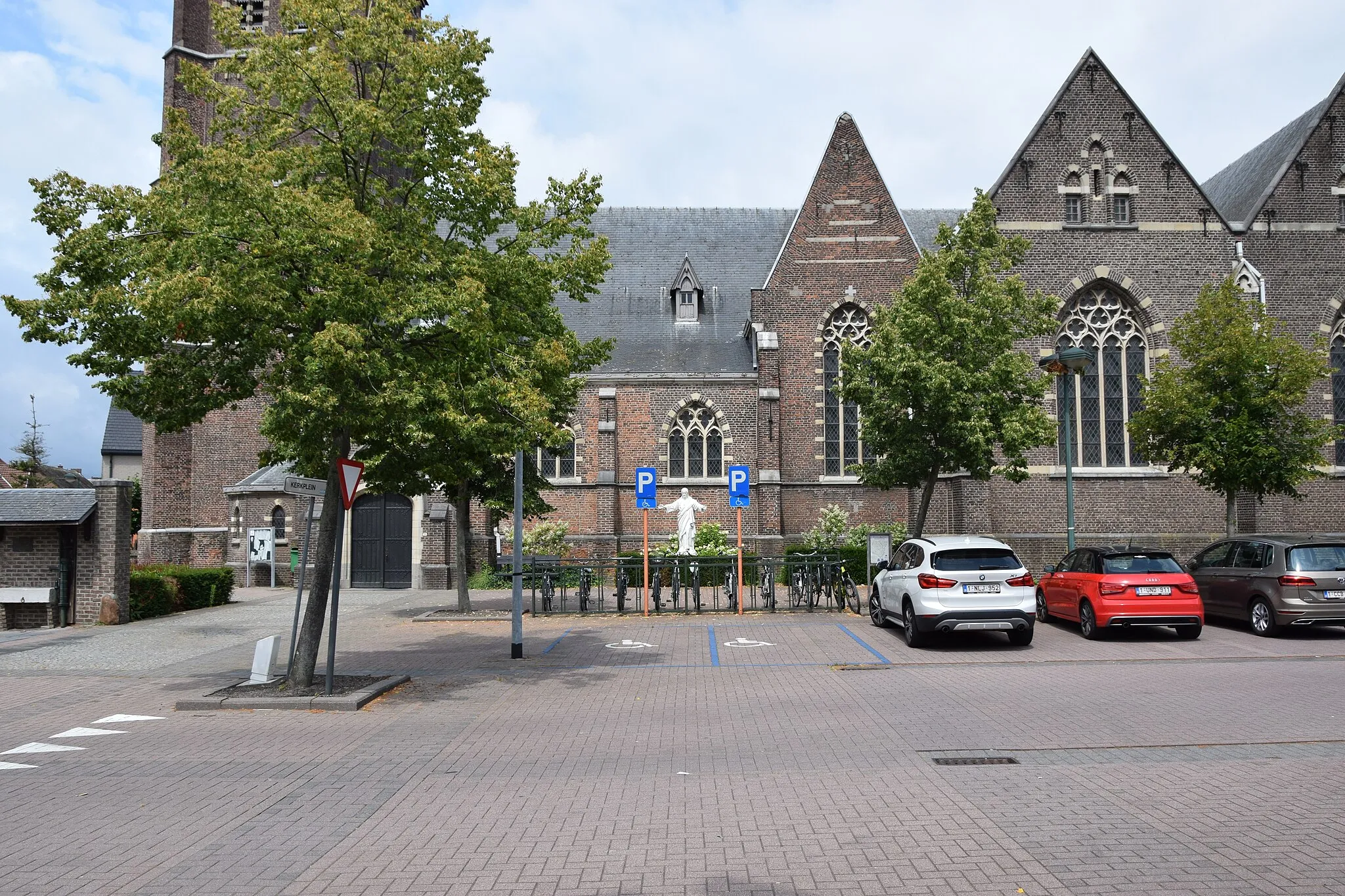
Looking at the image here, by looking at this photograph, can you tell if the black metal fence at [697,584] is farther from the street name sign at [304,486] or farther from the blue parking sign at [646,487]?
the street name sign at [304,486]

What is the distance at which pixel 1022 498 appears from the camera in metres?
25.2

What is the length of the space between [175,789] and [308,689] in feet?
12.1

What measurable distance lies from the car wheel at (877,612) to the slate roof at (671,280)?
43.6ft

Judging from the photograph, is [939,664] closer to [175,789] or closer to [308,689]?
[308,689]

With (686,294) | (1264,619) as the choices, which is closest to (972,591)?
(1264,619)

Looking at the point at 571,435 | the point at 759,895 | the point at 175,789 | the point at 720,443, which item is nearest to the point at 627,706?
the point at 571,435

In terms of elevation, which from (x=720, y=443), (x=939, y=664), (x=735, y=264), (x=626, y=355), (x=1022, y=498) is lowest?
(x=939, y=664)

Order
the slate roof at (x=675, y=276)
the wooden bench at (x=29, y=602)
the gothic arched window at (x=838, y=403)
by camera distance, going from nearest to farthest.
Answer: the wooden bench at (x=29, y=602), the gothic arched window at (x=838, y=403), the slate roof at (x=675, y=276)

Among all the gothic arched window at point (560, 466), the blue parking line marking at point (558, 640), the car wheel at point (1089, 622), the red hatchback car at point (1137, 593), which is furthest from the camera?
the gothic arched window at point (560, 466)

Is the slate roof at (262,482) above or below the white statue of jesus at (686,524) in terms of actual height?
above

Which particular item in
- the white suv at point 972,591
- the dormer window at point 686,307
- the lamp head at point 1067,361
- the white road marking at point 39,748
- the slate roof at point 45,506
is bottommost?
the white road marking at point 39,748

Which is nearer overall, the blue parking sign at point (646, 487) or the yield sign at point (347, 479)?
the yield sign at point (347, 479)

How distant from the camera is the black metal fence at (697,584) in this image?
18.9 metres

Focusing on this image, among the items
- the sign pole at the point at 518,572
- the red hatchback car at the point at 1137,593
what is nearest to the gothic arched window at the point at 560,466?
the sign pole at the point at 518,572
